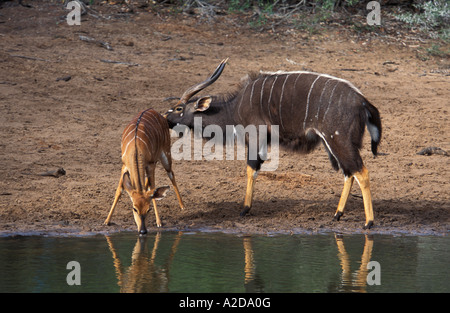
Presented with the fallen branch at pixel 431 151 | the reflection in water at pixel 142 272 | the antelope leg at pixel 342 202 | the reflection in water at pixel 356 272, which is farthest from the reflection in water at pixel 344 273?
the fallen branch at pixel 431 151

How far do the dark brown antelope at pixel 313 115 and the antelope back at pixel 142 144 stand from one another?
31.4 inches

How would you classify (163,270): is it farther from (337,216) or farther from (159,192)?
(337,216)

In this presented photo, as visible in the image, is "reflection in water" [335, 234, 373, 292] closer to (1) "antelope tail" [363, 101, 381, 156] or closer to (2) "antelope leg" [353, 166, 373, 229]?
(2) "antelope leg" [353, 166, 373, 229]

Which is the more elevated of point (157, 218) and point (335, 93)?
point (335, 93)

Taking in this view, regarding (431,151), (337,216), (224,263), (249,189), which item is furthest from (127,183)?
(431,151)

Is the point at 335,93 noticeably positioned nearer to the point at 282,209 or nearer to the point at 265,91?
the point at 265,91

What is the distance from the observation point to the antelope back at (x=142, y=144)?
583 cm

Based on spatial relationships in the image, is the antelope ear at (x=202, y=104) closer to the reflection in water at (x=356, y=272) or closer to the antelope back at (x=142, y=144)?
the antelope back at (x=142, y=144)

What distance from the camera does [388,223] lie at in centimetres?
656

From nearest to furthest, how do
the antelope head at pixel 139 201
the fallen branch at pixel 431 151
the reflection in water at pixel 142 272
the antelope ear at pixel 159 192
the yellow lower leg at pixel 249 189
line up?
the reflection in water at pixel 142 272
the antelope head at pixel 139 201
the antelope ear at pixel 159 192
the yellow lower leg at pixel 249 189
the fallen branch at pixel 431 151

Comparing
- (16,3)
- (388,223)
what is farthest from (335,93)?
(16,3)

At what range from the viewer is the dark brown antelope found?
6145mm
